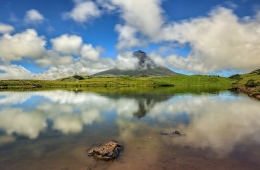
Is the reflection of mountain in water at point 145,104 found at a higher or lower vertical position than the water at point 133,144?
higher

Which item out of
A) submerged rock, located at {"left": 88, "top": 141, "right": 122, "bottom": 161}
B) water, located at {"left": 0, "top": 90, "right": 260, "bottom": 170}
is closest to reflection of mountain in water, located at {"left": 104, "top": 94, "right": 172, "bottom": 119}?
water, located at {"left": 0, "top": 90, "right": 260, "bottom": 170}

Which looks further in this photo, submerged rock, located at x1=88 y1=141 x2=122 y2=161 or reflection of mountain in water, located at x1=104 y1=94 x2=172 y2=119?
reflection of mountain in water, located at x1=104 y1=94 x2=172 y2=119

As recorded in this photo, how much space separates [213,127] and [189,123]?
390 cm

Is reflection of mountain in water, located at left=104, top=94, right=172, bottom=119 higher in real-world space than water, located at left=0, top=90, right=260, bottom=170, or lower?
higher

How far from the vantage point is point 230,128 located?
101ft

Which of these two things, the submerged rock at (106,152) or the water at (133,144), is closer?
the water at (133,144)

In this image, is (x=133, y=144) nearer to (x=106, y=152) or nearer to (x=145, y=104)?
(x=106, y=152)

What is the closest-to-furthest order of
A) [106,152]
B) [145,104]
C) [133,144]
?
[106,152], [133,144], [145,104]

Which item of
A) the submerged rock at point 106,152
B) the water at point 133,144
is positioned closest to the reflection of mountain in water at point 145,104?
the water at point 133,144

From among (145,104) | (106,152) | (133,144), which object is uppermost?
(106,152)

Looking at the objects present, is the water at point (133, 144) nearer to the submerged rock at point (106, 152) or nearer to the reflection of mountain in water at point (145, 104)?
the submerged rock at point (106, 152)

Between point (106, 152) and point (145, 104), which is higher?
point (106, 152)

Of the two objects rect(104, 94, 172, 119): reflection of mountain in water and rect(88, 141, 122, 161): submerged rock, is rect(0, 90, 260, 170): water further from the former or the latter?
rect(104, 94, 172, 119): reflection of mountain in water

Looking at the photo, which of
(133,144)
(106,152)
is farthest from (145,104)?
(106,152)
